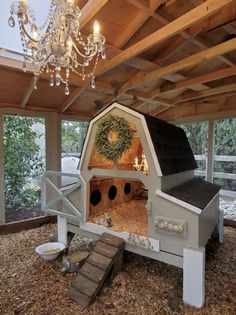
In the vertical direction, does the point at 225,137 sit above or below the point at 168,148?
above

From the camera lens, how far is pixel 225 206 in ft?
14.9

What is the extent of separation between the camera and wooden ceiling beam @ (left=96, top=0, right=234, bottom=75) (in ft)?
5.75

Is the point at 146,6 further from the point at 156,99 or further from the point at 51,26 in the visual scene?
the point at 156,99

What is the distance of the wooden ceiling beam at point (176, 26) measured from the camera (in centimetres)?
Answer: 175

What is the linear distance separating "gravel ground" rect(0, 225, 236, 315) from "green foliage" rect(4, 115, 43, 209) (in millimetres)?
1057

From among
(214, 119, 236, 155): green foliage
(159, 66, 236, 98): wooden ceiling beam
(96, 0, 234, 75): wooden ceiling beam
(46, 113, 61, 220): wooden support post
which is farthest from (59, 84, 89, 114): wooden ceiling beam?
(214, 119, 236, 155): green foliage

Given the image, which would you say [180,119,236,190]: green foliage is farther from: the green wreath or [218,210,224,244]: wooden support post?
the green wreath

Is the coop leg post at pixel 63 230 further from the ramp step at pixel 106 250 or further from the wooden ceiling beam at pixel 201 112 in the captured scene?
the wooden ceiling beam at pixel 201 112

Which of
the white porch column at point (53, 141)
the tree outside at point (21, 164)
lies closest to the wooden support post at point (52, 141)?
the white porch column at point (53, 141)

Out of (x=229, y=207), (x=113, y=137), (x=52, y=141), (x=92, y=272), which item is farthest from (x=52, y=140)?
(x=229, y=207)

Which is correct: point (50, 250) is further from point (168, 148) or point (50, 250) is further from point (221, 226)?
point (221, 226)

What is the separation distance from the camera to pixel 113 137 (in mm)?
2596

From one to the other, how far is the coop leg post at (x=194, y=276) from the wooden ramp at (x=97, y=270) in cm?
73

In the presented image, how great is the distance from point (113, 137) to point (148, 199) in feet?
2.65
